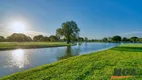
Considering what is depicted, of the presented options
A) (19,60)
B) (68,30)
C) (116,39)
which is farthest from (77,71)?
(116,39)

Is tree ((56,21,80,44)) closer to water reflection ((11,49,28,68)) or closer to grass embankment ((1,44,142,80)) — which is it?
water reflection ((11,49,28,68))

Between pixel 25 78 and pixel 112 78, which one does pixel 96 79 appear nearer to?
pixel 112 78

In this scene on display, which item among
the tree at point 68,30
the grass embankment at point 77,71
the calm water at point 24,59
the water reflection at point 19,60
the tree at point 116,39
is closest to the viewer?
the grass embankment at point 77,71

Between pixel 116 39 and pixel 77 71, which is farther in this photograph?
pixel 116 39

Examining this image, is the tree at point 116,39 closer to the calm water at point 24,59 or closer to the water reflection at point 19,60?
the calm water at point 24,59

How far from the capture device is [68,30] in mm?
63906

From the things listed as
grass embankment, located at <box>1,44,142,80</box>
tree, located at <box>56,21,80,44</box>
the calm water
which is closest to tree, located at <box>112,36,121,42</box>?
tree, located at <box>56,21,80,44</box>

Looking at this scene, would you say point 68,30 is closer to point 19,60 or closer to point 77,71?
point 19,60

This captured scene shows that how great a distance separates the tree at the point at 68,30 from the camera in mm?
64062

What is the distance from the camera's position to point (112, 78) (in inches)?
235

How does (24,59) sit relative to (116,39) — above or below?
below

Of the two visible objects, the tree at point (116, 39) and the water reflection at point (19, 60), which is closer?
the water reflection at point (19, 60)

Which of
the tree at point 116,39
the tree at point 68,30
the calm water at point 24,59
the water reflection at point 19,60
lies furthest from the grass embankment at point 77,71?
the tree at point 116,39

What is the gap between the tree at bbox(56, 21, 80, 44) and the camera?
6406 cm
